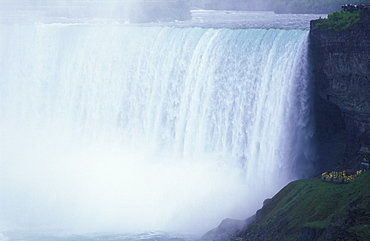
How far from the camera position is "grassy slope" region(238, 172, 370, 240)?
59.2ft

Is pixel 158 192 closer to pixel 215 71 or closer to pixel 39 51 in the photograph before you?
pixel 215 71

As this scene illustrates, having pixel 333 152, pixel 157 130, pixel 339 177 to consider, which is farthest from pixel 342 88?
pixel 157 130

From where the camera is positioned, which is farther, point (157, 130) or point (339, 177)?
point (157, 130)

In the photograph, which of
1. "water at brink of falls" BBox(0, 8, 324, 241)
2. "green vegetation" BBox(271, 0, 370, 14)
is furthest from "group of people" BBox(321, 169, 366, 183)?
"green vegetation" BBox(271, 0, 370, 14)

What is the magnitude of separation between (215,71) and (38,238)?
1050cm

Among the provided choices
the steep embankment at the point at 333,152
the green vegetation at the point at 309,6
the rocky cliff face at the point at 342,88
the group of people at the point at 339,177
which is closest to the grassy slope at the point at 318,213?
the steep embankment at the point at 333,152

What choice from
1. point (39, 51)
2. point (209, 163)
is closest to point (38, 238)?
point (209, 163)

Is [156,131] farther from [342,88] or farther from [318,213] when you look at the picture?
[318,213]

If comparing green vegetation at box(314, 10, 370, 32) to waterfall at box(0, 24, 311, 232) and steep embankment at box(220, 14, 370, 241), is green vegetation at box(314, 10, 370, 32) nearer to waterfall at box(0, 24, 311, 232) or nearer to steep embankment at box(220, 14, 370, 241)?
steep embankment at box(220, 14, 370, 241)

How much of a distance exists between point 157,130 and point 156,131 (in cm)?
9

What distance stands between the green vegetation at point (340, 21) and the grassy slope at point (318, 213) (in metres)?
5.93

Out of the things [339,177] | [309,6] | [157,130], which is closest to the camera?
[339,177]

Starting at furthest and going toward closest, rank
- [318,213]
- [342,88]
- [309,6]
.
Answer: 1. [309,6]
2. [342,88]
3. [318,213]

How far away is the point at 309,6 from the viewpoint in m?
43.0
